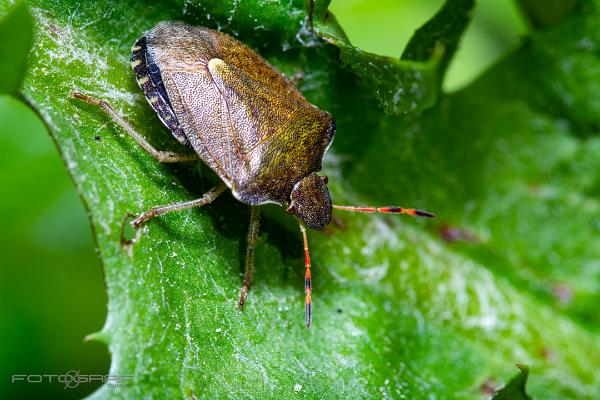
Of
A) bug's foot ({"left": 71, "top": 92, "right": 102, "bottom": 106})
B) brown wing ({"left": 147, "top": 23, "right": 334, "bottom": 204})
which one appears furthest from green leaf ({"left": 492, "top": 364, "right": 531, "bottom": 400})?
bug's foot ({"left": 71, "top": 92, "right": 102, "bottom": 106})

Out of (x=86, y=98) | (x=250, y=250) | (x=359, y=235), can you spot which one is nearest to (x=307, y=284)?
(x=250, y=250)

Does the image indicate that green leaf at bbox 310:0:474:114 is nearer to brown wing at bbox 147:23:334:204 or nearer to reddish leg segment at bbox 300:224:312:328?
brown wing at bbox 147:23:334:204

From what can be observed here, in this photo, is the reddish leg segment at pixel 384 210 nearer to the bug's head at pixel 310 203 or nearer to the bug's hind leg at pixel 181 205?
the bug's head at pixel 310 203

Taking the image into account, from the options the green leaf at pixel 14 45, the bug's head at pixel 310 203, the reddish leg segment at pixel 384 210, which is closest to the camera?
the green leaf at pixel 14 45

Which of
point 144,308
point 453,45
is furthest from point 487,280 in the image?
point 144,308

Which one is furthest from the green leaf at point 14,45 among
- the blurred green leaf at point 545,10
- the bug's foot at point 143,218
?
the blurred green leaf at point 545,10

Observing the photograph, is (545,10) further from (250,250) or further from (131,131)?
(131,131)

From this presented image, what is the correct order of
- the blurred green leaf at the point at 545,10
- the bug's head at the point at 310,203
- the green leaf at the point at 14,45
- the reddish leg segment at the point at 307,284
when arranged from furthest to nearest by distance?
1. the blurred green leaf at the point at 545,10
2. the bug's head at the point at 310,203
3. the reddish leg segment at the point at 307,284
4. the green leaf at the point at 14,45
